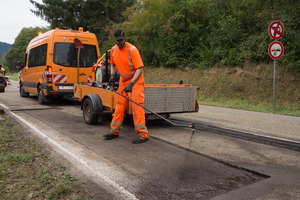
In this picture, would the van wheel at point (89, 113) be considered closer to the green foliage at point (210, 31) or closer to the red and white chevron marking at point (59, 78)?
the red and white chevron marking at point (59, 78)

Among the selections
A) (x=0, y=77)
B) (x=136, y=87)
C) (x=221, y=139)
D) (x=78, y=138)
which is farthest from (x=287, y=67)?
(x=0, y=77)

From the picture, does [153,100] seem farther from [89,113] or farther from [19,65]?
[19,65]

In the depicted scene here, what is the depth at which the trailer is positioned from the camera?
592cm

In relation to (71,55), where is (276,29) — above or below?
above

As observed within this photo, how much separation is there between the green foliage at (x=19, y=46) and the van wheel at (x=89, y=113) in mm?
84297

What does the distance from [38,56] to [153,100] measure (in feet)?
24.3

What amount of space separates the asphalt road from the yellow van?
475 centimetres

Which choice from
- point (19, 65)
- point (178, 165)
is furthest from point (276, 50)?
point (19, 65)

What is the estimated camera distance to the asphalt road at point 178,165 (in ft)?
9.66

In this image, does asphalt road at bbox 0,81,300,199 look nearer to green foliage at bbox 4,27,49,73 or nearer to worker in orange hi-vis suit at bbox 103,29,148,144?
worker in orange hi-vis suit at bbox 103,29,148,144

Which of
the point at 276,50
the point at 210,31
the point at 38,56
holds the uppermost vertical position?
the point at 210,31

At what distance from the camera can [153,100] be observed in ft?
19.6

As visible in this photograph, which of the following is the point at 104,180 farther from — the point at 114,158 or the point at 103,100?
the point at 103,100

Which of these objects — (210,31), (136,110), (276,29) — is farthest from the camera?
(210,31)
